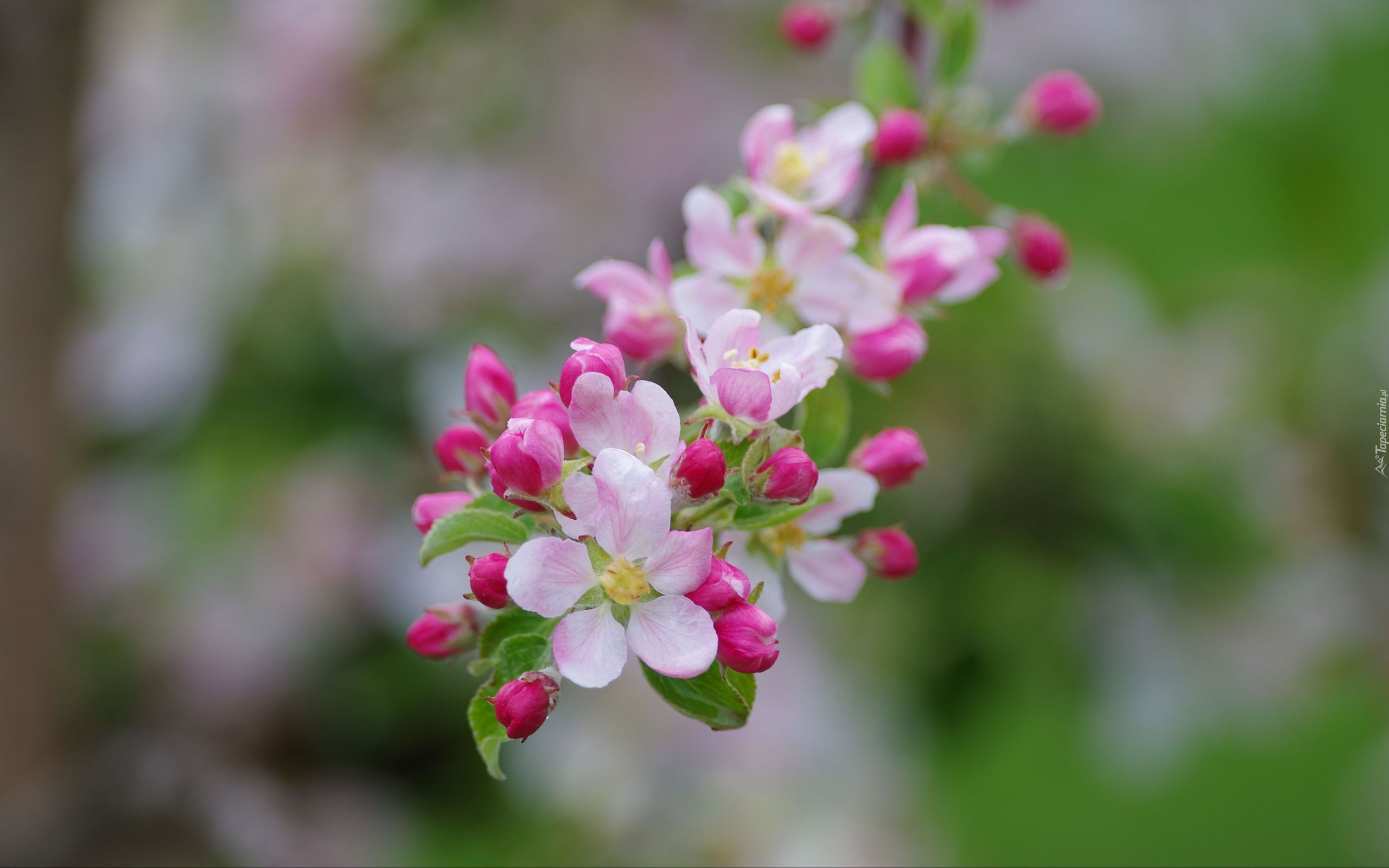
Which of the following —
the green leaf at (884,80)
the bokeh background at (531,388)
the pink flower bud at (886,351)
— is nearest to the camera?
the pink flower bud at (886,351)

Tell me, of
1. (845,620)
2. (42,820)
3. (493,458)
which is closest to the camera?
(493,458)

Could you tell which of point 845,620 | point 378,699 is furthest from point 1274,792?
point 378,699

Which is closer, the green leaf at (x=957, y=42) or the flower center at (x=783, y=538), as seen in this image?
the flower center at (x=783, y=538)

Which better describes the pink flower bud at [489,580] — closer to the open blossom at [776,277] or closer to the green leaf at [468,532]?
the green leaf at [468,532]

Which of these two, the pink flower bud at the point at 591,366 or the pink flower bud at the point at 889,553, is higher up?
the pink flower bud at the point at 889,553

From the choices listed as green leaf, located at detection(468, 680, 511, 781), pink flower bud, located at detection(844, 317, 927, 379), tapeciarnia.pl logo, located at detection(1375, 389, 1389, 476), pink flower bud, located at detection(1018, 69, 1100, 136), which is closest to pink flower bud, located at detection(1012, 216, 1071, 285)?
pink flower bud, located at detection(1018, 69, 1100, 136)

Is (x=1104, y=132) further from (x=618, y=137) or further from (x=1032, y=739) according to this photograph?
(x=1032, y=739)

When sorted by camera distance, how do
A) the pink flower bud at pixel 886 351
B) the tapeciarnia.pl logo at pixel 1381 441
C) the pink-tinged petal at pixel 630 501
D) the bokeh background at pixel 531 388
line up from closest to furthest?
the pink-tinged petal at pixel 630 501
the pink flower bud at pixel 886 351
the tapeciarnia.pl logo at pixel 1381 441
the bokeh background at pixel 531 388

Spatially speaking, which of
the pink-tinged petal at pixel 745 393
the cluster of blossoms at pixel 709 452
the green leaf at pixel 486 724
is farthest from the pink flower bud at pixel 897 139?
the green leaf at pixel 486 724

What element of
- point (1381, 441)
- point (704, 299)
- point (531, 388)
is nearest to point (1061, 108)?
point (704, 299)
